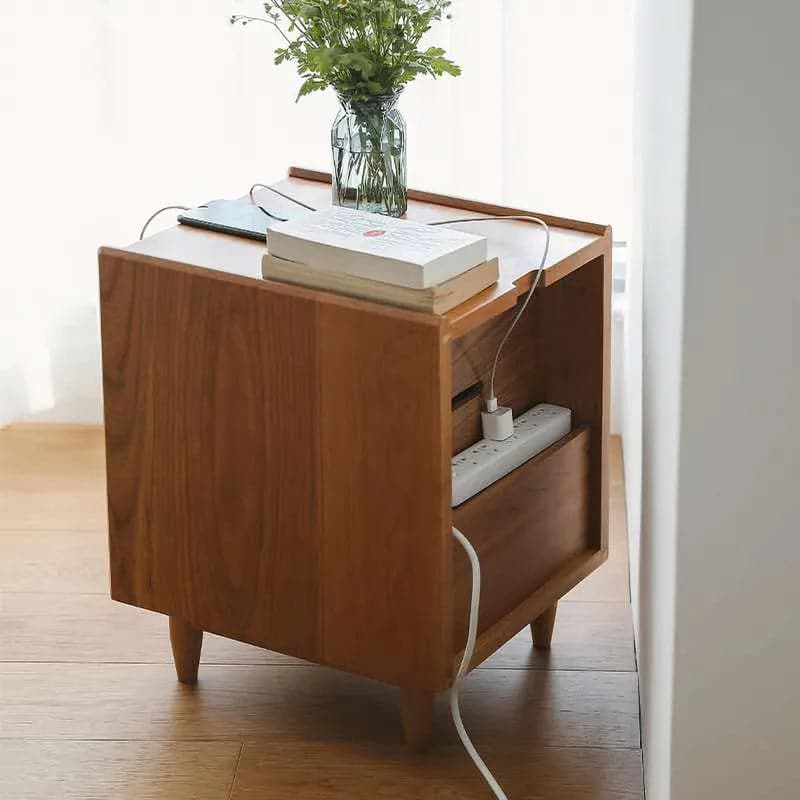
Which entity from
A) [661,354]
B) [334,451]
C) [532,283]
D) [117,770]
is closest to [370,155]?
[532,283]

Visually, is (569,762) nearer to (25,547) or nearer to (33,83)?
(25,547)

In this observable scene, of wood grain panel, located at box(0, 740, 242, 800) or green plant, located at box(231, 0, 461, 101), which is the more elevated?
green plant, located at box(231, 0, 461, 101)

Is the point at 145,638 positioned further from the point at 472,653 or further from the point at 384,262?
the point at 384,262

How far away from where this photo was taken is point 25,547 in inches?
80.0

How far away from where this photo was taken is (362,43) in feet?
4.91

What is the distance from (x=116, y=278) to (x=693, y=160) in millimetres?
696

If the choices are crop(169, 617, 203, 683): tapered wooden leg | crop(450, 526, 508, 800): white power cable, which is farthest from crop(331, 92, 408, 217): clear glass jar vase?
crop(169, 617, 203, 683): tapered wooden leg

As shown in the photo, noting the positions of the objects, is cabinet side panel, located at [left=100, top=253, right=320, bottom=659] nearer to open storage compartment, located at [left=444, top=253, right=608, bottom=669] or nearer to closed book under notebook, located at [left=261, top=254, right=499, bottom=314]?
closed book under notebook, located at [left=261, top=254, right=499, bottom=314]

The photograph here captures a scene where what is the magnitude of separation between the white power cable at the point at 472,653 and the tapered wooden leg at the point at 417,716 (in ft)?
0.09

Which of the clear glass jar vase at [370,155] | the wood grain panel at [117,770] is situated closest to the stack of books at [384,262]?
the clear glass jar vase at [370,155]

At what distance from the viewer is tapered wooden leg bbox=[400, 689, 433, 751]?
1.51 m

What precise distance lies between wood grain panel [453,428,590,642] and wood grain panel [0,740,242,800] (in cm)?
30

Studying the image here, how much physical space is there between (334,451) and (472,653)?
0.25m

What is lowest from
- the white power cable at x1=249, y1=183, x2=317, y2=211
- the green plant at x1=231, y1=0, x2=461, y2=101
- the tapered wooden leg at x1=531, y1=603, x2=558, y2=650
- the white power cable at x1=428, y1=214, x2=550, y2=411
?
the tapered wooden leg at x1=531, y1=603, x2=558, y2=650
